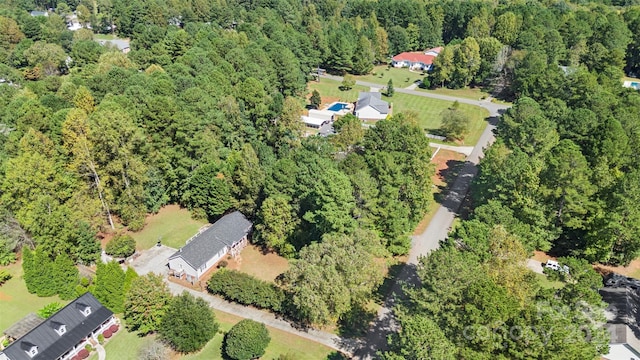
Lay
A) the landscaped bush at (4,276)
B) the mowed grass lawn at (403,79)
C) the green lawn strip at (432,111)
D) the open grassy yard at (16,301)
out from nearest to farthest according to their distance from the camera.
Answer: the open grassy yard at (16,301), the landscaped bush at (4,276), the green lawn strip at (432,111), the mowed grass lawn at (403,79)

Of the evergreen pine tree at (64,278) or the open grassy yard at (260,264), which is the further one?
the open grassy yard at (260,264)

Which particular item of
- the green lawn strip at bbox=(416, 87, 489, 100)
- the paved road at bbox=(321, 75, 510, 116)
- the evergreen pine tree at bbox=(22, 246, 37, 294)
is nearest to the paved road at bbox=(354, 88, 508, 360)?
the paved road at bbox=(321, 75, 510, 116)

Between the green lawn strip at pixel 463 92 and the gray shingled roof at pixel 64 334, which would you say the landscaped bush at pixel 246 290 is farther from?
the green lawn strip at pixel 463 92

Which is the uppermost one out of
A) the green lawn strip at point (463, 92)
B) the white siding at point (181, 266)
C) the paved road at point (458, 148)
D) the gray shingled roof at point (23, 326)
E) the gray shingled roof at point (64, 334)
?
the gray shingled roof at point (64, 334)

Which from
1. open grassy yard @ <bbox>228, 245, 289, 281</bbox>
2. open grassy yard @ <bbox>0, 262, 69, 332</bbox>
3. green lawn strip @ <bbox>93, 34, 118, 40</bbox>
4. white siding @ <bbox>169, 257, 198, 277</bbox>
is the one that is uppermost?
white siding @ <bbox>169, 257, 198, 277</bbox>

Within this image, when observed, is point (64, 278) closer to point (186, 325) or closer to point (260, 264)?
point (186, 325)

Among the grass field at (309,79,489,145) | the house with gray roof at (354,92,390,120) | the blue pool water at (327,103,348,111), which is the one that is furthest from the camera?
the blue pool water at (327,103,348,111)

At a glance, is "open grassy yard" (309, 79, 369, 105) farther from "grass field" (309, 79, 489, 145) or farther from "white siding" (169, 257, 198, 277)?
"white siding" (169, 257, 198, 277)

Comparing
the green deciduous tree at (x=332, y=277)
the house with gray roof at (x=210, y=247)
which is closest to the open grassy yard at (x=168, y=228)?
the house with gray roof at (x=210, y=247)
